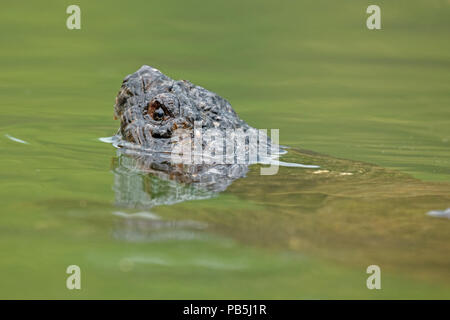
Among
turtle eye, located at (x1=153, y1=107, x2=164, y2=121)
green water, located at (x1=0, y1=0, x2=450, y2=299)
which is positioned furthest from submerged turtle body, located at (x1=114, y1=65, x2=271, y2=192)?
green water, located at (x1=0, y1=0, x2=450, y2=299)

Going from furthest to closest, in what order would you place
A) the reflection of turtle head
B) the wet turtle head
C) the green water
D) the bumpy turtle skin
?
1. the wet turtle head
2. the bumpy turtle skin
3. the reflection of turtle head
4. the green water

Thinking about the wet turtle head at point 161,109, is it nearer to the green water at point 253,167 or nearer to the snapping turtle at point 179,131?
the snapping turtle at point 179,131

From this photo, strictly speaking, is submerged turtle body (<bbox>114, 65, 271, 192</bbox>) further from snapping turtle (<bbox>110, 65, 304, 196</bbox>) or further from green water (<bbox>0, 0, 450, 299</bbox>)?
green water (<bbox>0, 0, 450, 299</bbox>)

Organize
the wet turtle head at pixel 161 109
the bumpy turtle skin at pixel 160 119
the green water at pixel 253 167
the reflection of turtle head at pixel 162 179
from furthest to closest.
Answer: the wet turtle head at pixel 161 109, the bumpy turtle skin at pixel 160 119, the reflection of turtle head at pixel 162 179, the green water at pixel 253 167

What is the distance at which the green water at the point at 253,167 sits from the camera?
299 cm

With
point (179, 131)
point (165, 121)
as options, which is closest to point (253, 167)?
point (179, 131)

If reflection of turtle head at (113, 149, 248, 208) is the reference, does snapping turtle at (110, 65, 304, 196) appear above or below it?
above

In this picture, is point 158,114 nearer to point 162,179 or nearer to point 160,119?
point 160,119

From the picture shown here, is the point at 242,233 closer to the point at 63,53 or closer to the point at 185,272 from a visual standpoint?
the point at 185,272

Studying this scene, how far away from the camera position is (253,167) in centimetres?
477

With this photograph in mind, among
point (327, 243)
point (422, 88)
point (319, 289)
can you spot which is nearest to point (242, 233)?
point (327, 243)

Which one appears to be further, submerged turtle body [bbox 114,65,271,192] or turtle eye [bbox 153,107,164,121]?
turtle eye [bbox 153,107,164,121]

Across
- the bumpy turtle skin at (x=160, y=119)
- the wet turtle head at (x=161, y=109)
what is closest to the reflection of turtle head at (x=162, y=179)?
the bumpy turtle skin at (x=160, y=119)

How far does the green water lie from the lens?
2.99 m
